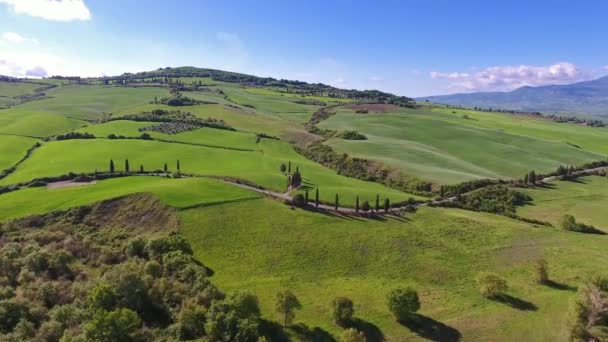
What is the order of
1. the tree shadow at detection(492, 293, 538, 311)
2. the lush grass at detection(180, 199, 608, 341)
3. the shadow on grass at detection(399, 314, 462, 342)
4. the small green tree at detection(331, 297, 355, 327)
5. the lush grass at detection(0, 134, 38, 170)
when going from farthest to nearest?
1. the lush grass at detection(0, 134, 38, 170)
2. the tree shadow at detection(492, 293, 538, 311)
3. the lush grass at detection(180, 199, 608, 341)
4. the small green tree at detection(331, 297, 355, 327)
5. the shadow on grass at detection(399, 314, 462, 342)

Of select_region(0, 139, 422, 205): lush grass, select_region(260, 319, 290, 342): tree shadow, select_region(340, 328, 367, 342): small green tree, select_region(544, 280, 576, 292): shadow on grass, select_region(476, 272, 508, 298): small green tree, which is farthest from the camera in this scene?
select_region(0, 139, 422, 205): lush grass

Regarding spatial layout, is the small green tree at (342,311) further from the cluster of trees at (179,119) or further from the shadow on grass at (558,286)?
the cluster of trees at (179,119)

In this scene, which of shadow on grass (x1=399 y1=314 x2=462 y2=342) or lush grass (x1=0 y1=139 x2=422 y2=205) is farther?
lush grass (x1=0 y1=139 x2=422 y2=205)

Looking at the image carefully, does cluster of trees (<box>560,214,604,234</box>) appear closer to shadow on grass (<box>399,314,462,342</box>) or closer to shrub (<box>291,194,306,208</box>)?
shadow on grass (<box>399,314,462,342</box>)

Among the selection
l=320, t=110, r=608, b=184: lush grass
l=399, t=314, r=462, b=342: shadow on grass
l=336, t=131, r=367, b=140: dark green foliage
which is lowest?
l=399, t=314, r=462, b=342: shadow on grass

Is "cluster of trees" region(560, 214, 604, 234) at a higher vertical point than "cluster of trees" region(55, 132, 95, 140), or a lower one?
lower

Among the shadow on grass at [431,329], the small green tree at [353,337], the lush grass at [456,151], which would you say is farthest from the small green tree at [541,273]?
the lush grass at [456,151]

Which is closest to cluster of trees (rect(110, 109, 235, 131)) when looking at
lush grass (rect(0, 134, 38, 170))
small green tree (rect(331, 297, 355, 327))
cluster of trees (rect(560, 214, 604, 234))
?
lush grass (rect(0, 134, 38, 170))

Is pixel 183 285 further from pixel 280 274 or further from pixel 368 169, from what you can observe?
pixel 368 169

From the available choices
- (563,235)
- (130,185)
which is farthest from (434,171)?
(130,185)
